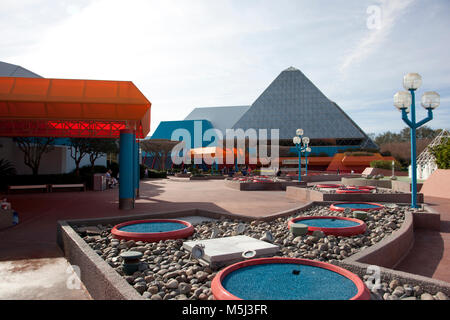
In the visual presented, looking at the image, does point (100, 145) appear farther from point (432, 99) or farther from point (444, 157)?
point (444, 157)

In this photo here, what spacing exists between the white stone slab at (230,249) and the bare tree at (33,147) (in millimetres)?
16629

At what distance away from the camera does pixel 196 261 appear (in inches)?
198

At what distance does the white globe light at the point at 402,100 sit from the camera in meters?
9.38

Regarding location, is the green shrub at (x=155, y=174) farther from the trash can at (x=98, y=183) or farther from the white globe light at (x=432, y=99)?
the white globe light at (x=432, y=99)

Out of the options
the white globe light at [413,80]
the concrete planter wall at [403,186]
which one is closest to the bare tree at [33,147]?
the white globe light at [413,80]

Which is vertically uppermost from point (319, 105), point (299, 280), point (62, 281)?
point (319, 105)

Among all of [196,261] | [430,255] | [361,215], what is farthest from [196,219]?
[430,255]

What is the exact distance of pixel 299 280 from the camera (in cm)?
399

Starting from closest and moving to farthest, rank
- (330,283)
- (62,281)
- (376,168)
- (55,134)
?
(330,283), (62,281), (55,134), (376,168)
